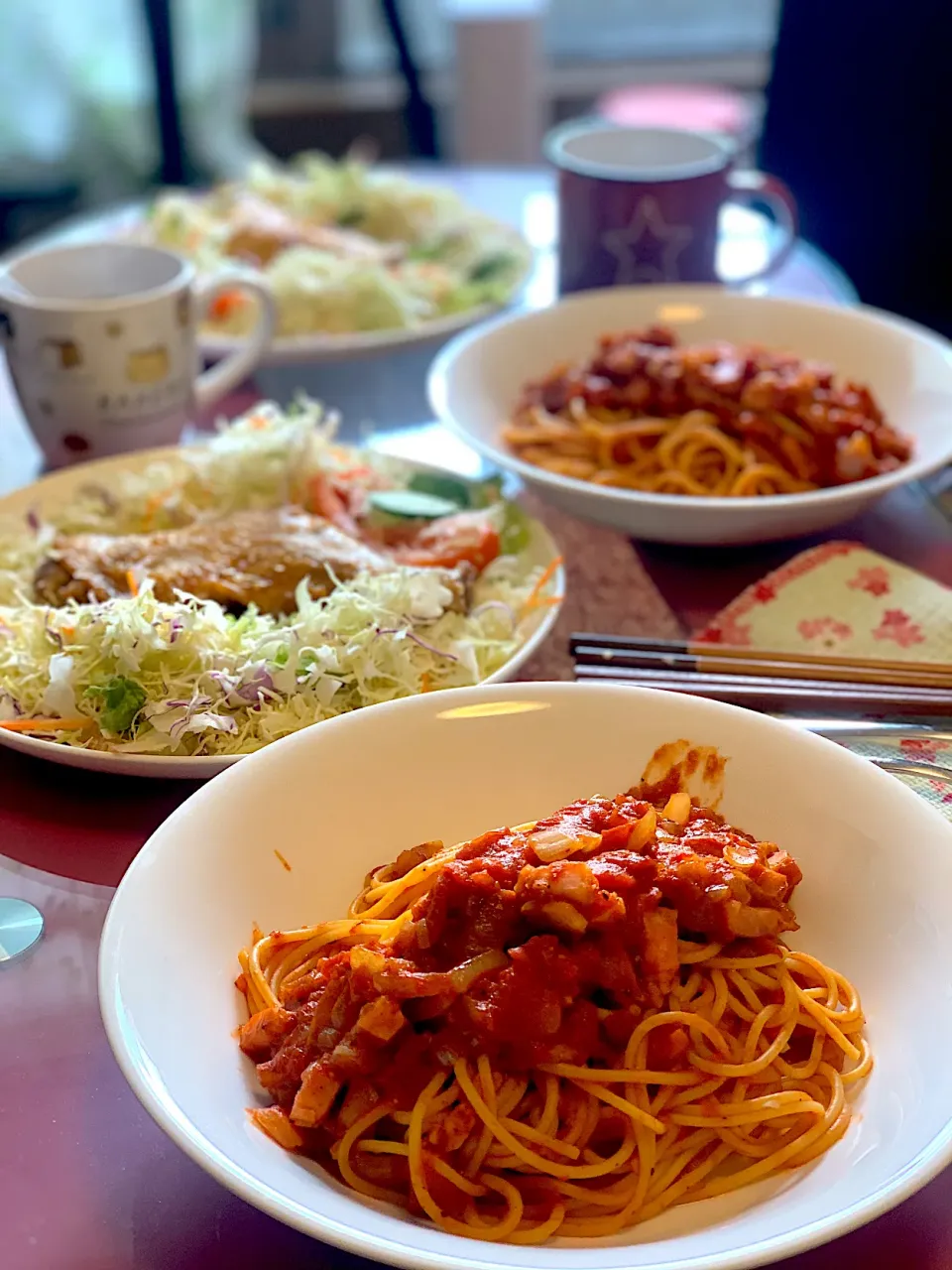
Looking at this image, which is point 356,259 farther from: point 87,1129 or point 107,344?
point 87,1129

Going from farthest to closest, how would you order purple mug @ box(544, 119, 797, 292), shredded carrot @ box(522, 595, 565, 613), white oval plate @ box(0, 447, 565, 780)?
1. purple mug @ box(544, 119, 797, 292)
2. shredded carrot @ box(522, 595, 565, 613)
3. white oval plate @ box(0, 447, 565, 780)

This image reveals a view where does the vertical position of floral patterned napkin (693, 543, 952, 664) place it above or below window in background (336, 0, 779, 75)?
below

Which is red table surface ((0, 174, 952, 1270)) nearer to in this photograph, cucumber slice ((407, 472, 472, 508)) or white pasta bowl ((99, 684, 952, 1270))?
white pasta bowl ((99, 684, 952, 1270))

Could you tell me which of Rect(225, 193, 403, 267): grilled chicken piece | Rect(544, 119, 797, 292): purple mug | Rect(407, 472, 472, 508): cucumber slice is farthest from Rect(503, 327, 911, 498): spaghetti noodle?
Rect(225, 193, 403, 267): grilled chicken piece

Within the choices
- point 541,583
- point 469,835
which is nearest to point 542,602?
point 541,583

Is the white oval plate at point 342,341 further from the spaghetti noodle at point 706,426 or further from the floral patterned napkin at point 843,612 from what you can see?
the floral patterned napkin at point 843,612

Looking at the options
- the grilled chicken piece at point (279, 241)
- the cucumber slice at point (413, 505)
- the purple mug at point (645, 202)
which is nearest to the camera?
the cucumber slice at point (413, 505)

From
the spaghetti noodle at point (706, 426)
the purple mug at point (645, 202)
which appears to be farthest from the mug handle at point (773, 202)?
the spaghetti noodle at point (706, 426)
